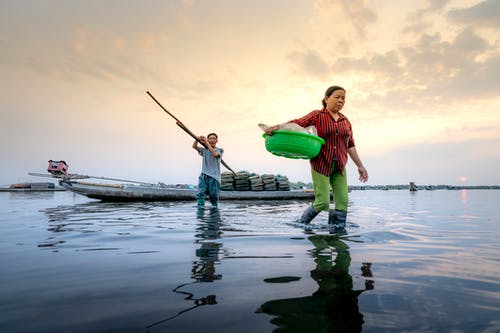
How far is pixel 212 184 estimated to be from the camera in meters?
8.51

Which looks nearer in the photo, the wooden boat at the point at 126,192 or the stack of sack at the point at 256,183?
the wooden boat at the point at 126,192

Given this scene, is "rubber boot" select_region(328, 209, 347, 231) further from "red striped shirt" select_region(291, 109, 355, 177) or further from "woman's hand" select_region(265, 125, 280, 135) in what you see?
"woman's hand" select_region(265, 125, 280, 135)

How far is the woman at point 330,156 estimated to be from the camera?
4367 mm

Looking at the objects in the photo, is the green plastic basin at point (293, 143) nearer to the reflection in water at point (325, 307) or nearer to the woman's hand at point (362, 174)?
the woman's hand at point (362, 174)

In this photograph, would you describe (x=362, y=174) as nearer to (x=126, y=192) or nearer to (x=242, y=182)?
(x=126, y=192)

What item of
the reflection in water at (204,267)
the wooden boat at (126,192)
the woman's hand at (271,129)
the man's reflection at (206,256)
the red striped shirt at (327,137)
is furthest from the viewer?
the wooden boat at (126,192)

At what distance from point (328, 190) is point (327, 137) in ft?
2.85

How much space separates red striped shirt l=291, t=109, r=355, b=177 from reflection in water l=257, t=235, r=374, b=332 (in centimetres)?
265

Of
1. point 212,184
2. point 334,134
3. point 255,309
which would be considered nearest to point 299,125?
point 334,134

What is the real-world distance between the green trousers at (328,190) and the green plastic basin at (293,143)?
1.51 feet

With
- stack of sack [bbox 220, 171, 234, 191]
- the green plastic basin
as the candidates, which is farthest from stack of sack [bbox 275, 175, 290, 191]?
the green plastic basin

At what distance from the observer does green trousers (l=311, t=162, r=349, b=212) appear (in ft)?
14.2

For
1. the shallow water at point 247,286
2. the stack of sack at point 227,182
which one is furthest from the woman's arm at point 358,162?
the stack of sack at point 227,182

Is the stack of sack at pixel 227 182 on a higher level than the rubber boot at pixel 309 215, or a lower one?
higher
